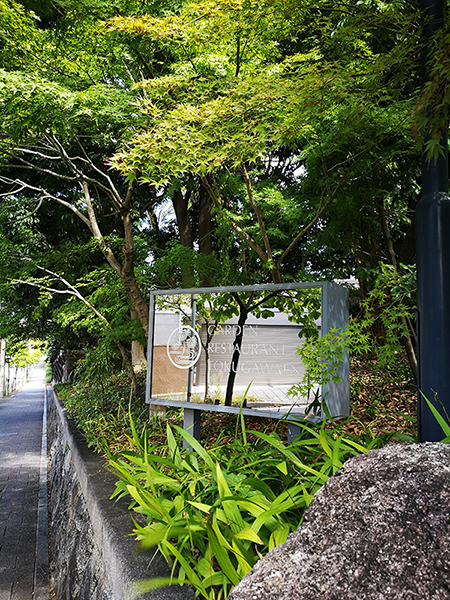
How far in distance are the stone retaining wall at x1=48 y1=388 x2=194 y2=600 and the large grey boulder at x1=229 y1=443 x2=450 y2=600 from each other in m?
0.68

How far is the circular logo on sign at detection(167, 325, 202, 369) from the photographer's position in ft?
14.9

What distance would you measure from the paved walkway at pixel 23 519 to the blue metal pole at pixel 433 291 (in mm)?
3851

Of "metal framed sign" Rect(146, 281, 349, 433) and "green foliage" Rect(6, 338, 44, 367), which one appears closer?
"metal framed sign" Rect(146, 281, 349, 433)

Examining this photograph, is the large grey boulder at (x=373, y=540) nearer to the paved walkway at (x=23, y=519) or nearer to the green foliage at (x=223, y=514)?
the green foliage at (x=223, y=514)

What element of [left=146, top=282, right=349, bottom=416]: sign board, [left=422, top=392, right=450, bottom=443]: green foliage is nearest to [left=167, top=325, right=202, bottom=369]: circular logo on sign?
[left=146, top=282, right=349, bottom=416]: sign board

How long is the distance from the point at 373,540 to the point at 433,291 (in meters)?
1.47

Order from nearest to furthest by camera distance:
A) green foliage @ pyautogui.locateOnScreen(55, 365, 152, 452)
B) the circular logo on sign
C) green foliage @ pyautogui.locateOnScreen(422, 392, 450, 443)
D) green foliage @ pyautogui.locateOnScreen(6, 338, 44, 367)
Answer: green foliage @ pyautogui.locateOnScreen(422, 392, 450, 443) → the circular logo on sign → green foliage @ pyautogui.locateOnScreen(55, 365, 152, 452) → green foliage @ pyautogui.locateOnScreen(6, 338, 44, 367)

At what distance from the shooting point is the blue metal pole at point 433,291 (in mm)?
2322

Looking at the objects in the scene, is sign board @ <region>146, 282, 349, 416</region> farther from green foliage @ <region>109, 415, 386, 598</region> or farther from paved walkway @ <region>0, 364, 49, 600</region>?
paved walkway @ <region>0, 364, 49, 600</region>

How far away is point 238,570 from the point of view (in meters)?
1.78

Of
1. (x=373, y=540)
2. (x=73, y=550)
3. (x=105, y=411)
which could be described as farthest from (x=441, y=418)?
(x=105, y=411)

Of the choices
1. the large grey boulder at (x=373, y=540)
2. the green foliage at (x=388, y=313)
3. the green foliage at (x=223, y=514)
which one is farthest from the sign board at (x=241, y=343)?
the large grey boulder at (x=373, y=540)

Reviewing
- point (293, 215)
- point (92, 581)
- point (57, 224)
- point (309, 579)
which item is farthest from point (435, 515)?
point (57, 224)

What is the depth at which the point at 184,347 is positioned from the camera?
4.67 meters
